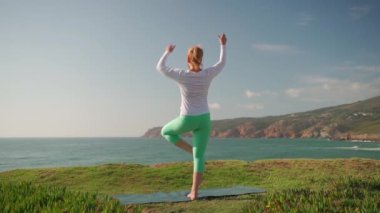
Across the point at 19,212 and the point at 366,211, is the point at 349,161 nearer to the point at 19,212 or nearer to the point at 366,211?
the point at 366,211

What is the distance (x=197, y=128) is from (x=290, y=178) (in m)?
5.23

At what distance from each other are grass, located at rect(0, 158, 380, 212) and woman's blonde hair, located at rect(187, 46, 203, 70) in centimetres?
244

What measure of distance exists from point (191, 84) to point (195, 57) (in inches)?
19.6

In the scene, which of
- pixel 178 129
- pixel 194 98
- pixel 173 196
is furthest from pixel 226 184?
pixel 194 98

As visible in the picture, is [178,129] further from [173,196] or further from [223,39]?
[223,39]

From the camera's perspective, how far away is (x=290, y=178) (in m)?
11.2

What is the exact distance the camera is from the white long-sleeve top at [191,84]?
22.8ft

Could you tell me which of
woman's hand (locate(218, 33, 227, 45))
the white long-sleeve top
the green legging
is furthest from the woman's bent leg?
woman's hand (locate(218, 33, 227, 45))

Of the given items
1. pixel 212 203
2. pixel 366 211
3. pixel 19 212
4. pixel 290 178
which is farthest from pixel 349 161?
pixel 19 212

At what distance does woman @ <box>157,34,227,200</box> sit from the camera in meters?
6.95

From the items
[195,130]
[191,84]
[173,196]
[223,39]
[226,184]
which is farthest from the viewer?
[226,184]

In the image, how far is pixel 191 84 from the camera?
6973mm

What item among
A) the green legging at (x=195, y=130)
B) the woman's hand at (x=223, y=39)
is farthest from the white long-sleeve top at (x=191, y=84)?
the woman's hand at (x=223, y=39)

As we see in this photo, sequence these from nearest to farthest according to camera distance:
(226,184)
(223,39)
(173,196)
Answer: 1. (223,39)
2. (173,196)
3. (226,184)
